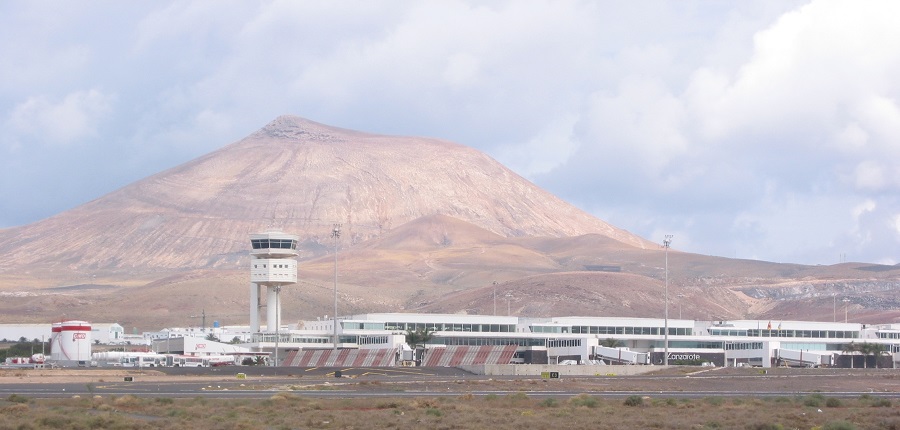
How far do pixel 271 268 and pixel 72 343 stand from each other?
2825cm

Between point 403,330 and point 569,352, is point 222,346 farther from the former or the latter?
point 569,352

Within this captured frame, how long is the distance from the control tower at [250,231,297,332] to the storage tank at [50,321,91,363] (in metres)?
23.9

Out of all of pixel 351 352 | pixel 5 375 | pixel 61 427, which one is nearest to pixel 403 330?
pixel 351 352

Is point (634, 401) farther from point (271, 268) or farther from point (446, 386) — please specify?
point (271, 268)

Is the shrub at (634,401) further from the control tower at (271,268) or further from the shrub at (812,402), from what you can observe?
the control tower at (271,268)

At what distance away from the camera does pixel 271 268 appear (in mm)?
164625

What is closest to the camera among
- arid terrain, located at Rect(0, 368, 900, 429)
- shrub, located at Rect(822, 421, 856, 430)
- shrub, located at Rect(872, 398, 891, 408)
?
shrub, located at Rect(822, 421, 856, 430)

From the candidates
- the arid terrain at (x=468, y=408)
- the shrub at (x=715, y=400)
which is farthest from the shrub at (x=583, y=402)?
the shrub at (x=715, y=400)

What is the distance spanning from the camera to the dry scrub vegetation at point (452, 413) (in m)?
50.2

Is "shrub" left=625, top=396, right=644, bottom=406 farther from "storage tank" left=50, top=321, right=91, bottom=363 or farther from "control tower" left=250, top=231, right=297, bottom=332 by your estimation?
"control tower" left=250, top=231, right=297, bottom=332

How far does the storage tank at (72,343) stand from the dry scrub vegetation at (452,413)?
3386 inches

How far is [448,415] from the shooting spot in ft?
181

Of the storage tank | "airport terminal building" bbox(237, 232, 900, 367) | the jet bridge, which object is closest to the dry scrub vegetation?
the jet bridge

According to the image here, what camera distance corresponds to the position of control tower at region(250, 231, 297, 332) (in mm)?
164375
